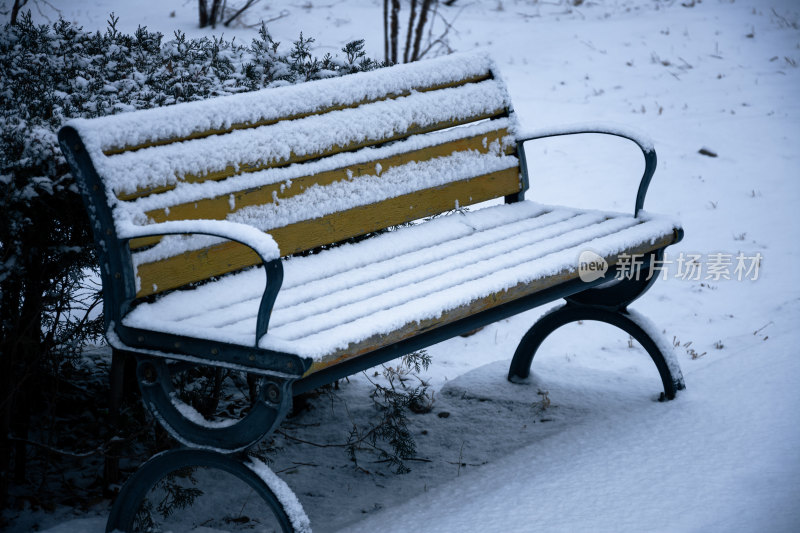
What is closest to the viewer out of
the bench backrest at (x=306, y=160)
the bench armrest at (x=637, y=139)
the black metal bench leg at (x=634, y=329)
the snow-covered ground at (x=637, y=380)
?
the bench backrest at (x=306, y=160)

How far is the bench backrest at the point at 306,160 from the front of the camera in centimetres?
228

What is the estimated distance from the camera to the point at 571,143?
638 centimetres

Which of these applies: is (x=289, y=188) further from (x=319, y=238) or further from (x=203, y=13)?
(x=203, y=13)

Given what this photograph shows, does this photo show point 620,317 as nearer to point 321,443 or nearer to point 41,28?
point 321,443

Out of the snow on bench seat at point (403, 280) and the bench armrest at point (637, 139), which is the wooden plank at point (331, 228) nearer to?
the snow on bench seat at point (403, 280)

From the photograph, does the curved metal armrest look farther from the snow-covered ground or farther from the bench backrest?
the snow-covered ground

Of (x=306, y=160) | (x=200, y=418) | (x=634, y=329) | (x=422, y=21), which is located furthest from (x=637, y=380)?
(x=422, y=21)

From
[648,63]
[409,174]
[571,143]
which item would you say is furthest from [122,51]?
→ [648,63]

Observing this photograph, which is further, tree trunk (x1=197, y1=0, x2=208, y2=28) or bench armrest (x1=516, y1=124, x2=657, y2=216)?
tree trunk (x1=197, y1=0, x2=208, y2=28)

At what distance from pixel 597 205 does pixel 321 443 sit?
2.80 meters

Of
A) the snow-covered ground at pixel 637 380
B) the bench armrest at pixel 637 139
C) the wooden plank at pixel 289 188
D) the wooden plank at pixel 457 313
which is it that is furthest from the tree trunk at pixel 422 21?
the wooden plank at pixel 457 313

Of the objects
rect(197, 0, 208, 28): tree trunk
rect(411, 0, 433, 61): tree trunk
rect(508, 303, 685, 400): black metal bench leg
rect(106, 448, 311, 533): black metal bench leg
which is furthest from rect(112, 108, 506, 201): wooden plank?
rect(197, 0, 208, 28): tree trunk

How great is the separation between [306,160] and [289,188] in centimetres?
14

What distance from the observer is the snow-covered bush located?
2338mm
